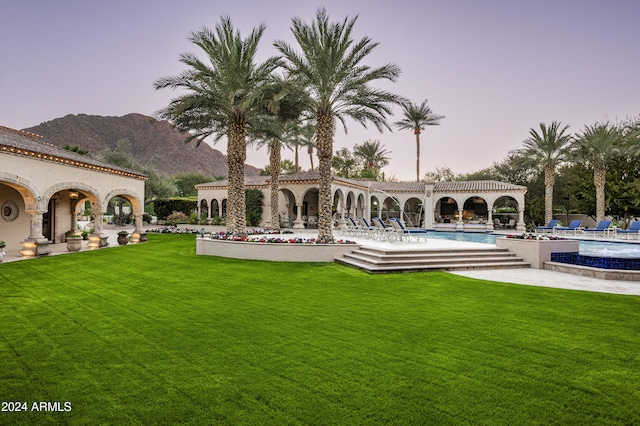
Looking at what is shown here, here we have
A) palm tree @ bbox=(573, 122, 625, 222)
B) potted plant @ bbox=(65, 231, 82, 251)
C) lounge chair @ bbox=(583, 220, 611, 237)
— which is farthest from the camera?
palm tree @ bbox=(573, 122, 625, 222)

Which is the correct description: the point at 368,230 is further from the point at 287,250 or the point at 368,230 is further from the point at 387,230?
the point at 287,250

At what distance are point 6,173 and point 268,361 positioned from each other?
1384cm

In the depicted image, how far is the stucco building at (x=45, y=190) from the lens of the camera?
13.0 meters

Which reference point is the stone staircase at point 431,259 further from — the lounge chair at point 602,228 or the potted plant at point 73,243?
the lounge chair at point 602,228

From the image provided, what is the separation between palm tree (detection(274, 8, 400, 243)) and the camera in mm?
13641

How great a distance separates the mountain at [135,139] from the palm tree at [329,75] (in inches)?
2492

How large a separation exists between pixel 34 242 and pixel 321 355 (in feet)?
47.5

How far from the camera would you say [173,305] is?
672 cm

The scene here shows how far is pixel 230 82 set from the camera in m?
15.7

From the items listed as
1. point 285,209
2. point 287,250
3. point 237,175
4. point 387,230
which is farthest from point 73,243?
point 285,209

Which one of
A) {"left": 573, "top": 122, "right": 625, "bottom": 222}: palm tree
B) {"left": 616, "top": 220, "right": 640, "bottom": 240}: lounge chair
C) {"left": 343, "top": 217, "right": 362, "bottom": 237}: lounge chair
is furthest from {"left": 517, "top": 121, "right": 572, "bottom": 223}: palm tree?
{"left": 343, "top": 217, "right": 362, "bottom": 237}: lounge chair

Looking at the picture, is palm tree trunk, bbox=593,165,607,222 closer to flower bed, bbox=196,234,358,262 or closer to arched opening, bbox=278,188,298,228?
arched opening, bbox=278,188,298,228

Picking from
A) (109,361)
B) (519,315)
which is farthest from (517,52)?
(109,361)

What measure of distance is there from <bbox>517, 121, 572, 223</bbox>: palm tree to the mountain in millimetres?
64333
